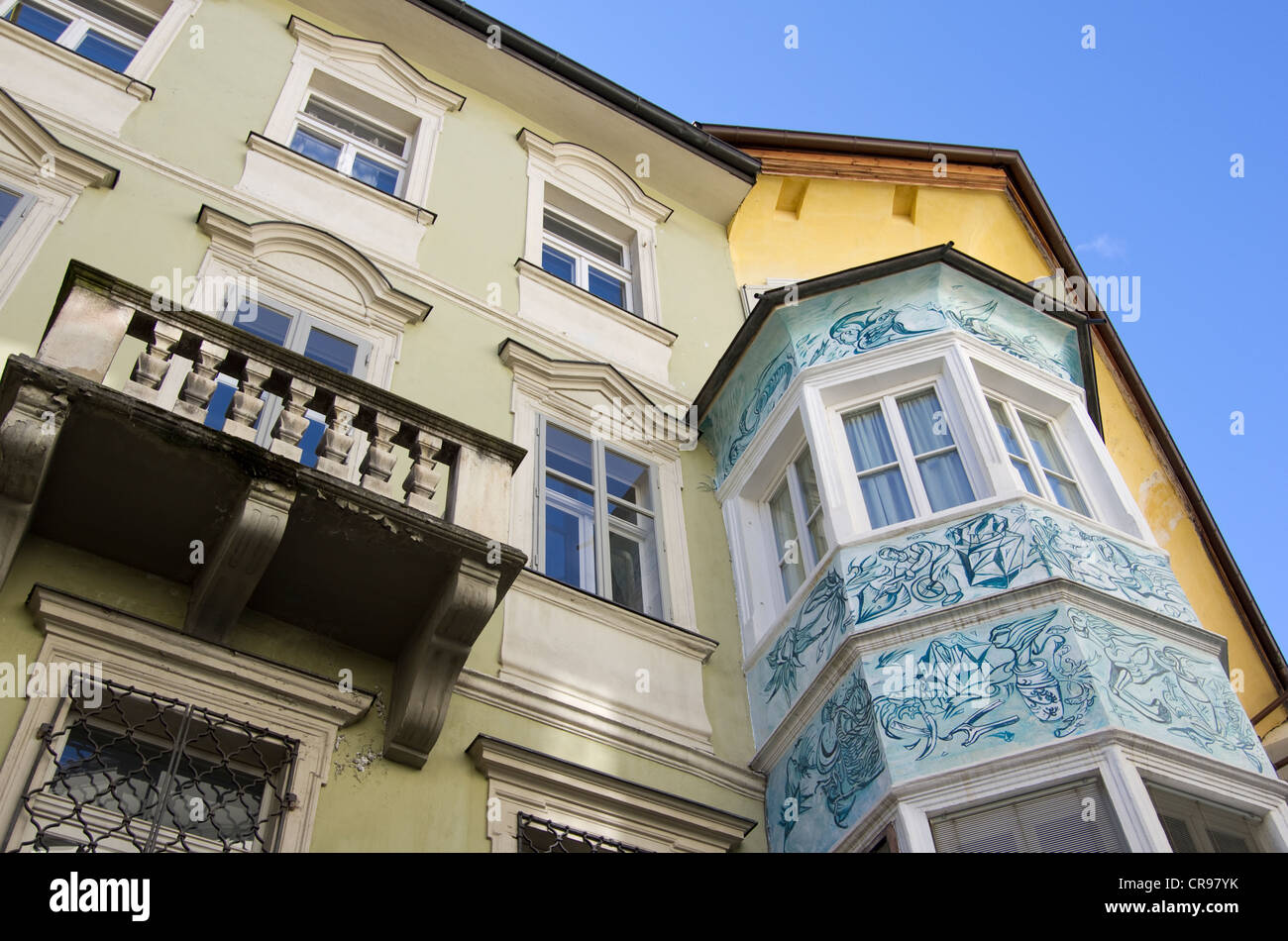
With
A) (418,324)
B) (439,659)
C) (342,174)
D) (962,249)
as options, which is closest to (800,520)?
(418,324)

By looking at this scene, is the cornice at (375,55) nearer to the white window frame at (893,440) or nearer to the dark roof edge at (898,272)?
the dark roof edge at (898,272)

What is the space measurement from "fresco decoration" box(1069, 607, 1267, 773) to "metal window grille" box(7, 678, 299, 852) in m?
4.45

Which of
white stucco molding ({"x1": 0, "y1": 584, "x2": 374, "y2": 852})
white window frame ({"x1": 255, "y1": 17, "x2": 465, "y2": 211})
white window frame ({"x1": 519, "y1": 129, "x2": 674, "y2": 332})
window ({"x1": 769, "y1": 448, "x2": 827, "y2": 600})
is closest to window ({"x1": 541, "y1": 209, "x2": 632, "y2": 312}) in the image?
white window frame ({"x1": 519, "y1": 129, "x2": 674, "y2": 332})

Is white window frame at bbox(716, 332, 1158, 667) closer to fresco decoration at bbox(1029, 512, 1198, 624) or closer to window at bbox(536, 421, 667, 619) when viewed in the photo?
fresco decoration at bbox(1029, 512, 1198, 624)

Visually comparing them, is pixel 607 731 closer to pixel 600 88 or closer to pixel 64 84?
pixel 64 84

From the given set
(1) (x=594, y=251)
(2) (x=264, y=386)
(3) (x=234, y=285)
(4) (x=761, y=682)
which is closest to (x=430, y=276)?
(3) (x=234, y=285)

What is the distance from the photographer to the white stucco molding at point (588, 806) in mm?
7000

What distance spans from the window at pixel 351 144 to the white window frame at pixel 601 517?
3.03 m

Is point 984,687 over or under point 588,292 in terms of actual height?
under

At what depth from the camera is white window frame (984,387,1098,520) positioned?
8.64 metres

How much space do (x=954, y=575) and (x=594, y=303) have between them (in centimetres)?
476

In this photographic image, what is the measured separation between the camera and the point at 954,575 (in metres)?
7.82

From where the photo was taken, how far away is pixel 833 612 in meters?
8.07
